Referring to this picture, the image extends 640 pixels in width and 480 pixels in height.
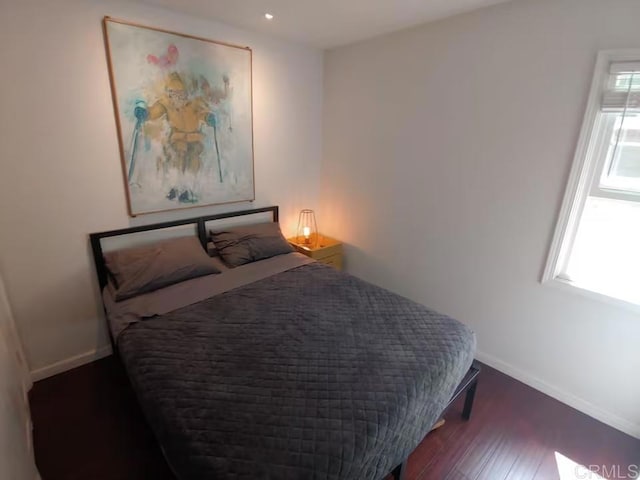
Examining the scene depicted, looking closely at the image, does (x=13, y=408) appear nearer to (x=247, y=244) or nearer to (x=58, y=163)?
(x=58, y=163)

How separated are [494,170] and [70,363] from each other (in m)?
3.25

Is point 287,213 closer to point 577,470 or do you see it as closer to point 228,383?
point 228,383

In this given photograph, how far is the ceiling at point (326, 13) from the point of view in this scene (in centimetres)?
199

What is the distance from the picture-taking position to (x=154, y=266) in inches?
83.6

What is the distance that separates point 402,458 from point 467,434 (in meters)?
0.71

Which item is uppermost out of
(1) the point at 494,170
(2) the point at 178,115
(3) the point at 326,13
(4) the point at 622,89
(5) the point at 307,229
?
(3) the point at 326,13

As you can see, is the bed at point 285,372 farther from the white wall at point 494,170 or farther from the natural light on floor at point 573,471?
the white wall at point 494,170

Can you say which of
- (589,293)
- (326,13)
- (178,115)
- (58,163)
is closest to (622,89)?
(589,293)

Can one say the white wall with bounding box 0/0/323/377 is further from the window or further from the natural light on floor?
the natural light on floor

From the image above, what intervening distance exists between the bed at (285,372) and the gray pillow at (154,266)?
65 millimetres

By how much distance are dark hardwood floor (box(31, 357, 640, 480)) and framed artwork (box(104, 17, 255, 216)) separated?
50.8 inches

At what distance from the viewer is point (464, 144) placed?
7.52 ft

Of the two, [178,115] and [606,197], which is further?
[178,115]

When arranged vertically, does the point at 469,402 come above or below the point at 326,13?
below
